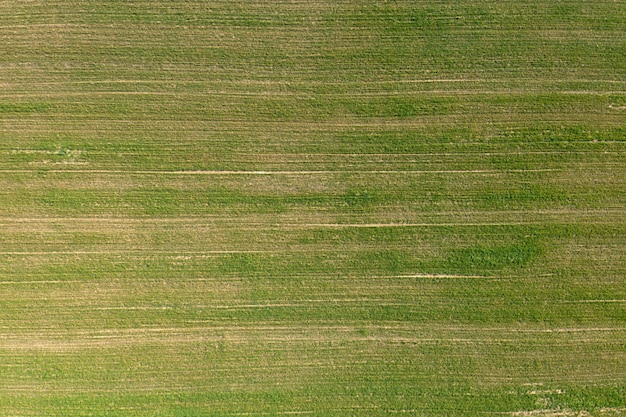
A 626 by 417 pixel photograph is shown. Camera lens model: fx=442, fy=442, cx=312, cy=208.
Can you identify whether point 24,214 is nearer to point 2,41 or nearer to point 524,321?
point 2,41

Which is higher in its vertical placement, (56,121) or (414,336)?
(56,121)

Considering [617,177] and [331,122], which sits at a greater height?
[331,122]

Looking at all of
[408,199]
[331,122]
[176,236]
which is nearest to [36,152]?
[176,236]

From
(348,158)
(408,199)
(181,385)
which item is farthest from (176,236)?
(408,199)

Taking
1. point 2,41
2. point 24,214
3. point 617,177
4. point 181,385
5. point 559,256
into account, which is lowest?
point 181,385

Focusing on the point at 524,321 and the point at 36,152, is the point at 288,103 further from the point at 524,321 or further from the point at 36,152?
the point at 524,321

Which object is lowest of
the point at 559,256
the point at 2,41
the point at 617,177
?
the point at 559,256
